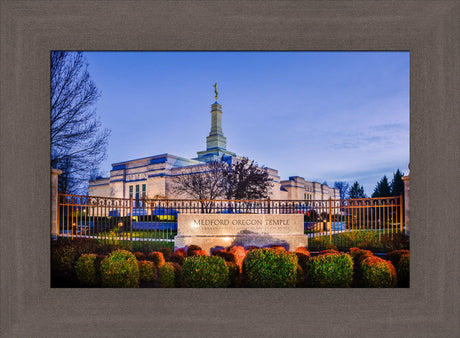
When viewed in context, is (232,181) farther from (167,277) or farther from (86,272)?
(86,272)

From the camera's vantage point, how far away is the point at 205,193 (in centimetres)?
709

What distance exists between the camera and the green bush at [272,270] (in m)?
3.81

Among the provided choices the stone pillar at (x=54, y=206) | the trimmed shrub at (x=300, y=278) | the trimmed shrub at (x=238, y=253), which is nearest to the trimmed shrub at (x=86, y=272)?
the stone pillar at (x=54, y=206)

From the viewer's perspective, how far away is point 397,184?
4.77 metres

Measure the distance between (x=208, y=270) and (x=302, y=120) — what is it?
2.81m

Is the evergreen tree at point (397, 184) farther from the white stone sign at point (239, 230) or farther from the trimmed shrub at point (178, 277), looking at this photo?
the trimmed shrub at point (178, 277)

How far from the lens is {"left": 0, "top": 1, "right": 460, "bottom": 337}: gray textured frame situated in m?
3.45

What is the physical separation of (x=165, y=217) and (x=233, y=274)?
114 inches

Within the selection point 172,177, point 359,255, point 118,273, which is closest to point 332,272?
point 359,255

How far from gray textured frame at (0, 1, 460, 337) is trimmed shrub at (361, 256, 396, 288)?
0.27m

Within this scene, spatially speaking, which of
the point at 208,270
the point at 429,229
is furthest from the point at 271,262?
the point at 429,229

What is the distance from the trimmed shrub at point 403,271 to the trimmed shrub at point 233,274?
7.10 feet

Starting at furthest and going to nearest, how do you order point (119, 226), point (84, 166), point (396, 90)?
point (119, 226) → point (84, 166) → point (396, 90)

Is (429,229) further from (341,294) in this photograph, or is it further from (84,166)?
(84,166)
